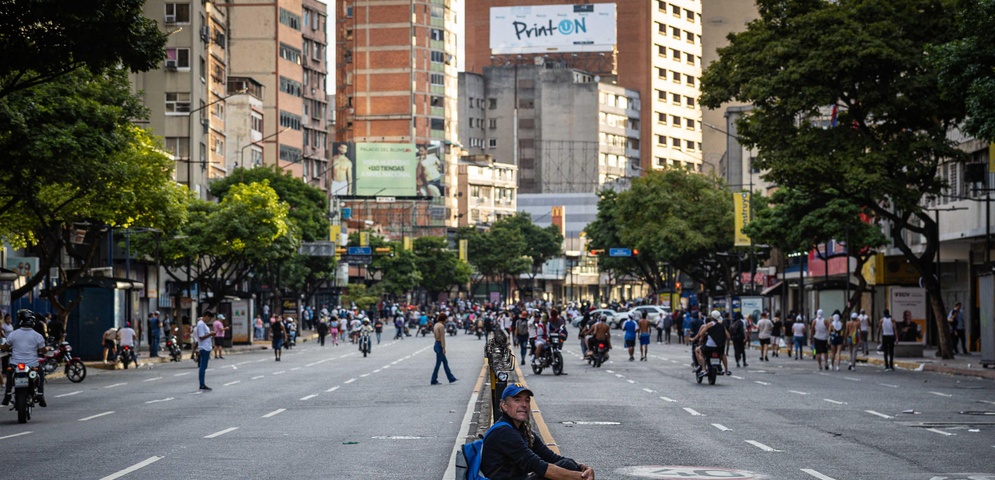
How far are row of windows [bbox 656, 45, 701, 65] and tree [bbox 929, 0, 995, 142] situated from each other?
520ft

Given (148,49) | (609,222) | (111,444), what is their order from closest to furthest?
(111,444) < (148,49) < (609,222)

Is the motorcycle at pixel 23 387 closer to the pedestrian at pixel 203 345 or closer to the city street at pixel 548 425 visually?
the city street at pixel 548 425

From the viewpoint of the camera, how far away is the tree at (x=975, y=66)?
3048 cm

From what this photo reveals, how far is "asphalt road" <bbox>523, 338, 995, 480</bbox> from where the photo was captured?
17016mm

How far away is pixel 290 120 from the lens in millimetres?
127375

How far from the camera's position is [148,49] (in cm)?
2303

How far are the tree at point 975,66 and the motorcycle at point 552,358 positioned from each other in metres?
12.2

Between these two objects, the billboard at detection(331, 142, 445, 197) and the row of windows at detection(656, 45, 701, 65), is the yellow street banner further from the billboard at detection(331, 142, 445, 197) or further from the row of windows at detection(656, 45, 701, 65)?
the row of windows at detection(656, 45, 701, 65)

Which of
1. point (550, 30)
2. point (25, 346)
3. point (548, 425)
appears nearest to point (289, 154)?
point (550, 30)

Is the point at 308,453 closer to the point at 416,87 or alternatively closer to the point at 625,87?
the point at 416,87

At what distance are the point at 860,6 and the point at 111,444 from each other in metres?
29.7

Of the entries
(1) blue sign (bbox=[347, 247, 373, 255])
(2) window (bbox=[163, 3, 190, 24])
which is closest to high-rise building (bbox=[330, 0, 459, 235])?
(1) blue sign (bbox=[347, 247, 373, 255])

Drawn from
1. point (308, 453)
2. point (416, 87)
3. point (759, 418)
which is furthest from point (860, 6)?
point (416, 87)

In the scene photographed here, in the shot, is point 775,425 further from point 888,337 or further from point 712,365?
point 888,337
